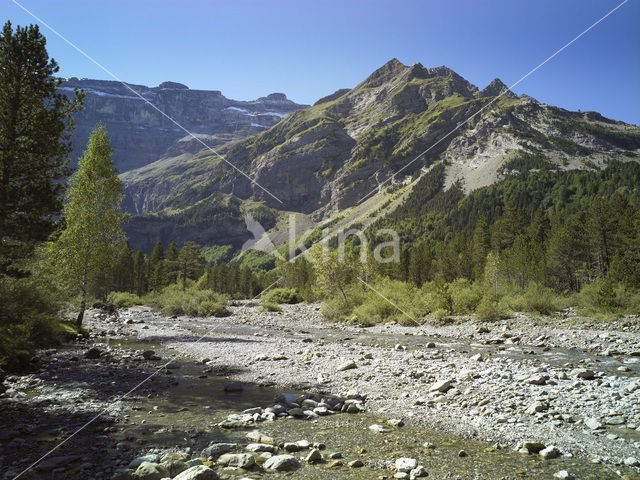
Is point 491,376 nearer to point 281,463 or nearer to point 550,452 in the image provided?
point 550,452

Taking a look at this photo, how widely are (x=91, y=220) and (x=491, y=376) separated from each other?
22.2 m

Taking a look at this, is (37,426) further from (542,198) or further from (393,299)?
(542,198)

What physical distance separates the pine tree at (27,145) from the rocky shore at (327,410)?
478 centimetres

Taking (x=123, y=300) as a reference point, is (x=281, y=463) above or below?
above

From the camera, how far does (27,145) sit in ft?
38.5

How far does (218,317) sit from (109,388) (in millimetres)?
32630

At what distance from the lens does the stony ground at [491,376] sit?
289 inches

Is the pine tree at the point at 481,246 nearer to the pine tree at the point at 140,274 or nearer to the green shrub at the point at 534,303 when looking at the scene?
the green shrub at the point at 534,303

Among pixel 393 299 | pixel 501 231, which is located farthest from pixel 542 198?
pixel 393 299

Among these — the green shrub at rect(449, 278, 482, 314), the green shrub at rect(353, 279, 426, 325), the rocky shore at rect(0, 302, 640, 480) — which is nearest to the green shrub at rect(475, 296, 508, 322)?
the green shrub at rect(449, 278, 482, 314)

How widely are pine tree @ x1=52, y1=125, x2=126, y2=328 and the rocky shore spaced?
5832 mm

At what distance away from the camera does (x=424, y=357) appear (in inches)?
587

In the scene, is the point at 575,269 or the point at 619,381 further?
the point at 575,269

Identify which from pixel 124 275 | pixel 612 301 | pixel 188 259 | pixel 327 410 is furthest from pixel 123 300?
pixel 612 301
